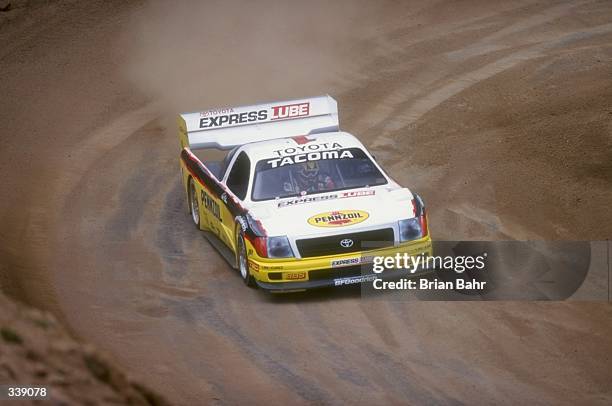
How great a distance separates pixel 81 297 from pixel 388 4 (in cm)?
1531

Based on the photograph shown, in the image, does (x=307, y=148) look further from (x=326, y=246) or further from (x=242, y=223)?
(x=326, y=246)

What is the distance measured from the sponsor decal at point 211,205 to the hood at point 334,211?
112 cm

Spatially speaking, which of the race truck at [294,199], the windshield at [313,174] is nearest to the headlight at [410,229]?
the race truck at [294,199]

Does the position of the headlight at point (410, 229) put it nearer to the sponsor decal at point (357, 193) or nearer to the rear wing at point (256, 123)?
the sponsor decal at point (357, 193)

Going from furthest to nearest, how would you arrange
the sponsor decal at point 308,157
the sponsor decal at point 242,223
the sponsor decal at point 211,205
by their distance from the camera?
the sponsor decal at point 211,205 < the sponsor decal at point 308,157 < the sponsor decal at point 242,223

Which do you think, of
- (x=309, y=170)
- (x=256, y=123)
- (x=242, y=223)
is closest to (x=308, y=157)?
(x=309, y=170)

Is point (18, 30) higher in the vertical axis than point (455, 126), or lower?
higher

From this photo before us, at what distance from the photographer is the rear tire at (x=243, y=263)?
13.3 meters

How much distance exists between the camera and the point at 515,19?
83.9ft

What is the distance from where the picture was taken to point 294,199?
1352 cm

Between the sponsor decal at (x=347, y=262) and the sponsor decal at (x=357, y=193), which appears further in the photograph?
the sponsor decal at (x=357, y=193)

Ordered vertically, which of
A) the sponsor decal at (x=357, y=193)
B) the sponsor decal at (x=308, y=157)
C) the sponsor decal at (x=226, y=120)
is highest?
the sponsor decal at (x=226, y=120)

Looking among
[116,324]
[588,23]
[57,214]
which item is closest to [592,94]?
[588,23]

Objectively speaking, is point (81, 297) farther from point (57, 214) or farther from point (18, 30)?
point (18, 30)
